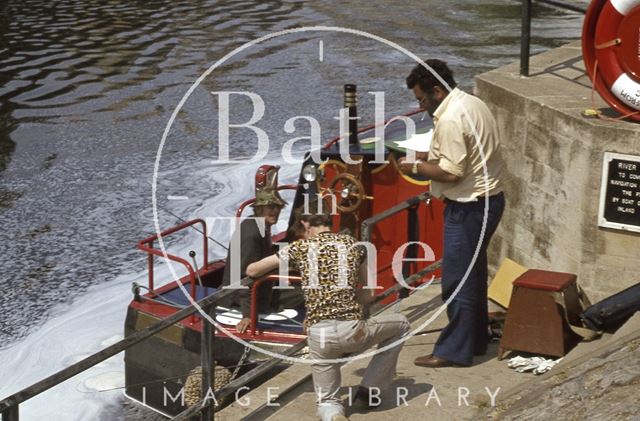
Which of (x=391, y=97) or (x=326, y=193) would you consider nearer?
(x=326, y=193)

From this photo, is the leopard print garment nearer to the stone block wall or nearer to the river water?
the stone block wall

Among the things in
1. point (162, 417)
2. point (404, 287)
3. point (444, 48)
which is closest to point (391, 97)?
point (444, 48)

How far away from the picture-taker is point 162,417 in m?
11.8

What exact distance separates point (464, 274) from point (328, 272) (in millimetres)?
1262

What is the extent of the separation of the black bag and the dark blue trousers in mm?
685

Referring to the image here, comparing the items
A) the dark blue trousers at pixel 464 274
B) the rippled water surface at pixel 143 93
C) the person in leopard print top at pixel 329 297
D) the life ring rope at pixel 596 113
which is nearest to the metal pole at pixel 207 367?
the person in leopard print top at pixel 329 297

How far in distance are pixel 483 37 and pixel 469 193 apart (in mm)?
25340

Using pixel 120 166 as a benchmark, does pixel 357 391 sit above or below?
above

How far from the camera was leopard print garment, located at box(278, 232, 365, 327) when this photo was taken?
6.16 meters

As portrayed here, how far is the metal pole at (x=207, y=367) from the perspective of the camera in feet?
21.7

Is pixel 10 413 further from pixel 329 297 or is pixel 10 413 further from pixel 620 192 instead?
pixel 620 192

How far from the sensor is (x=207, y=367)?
22.0ft

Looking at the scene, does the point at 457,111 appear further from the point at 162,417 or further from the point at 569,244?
the point at 162,417

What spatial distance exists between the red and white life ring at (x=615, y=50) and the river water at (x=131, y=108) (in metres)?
6.92
